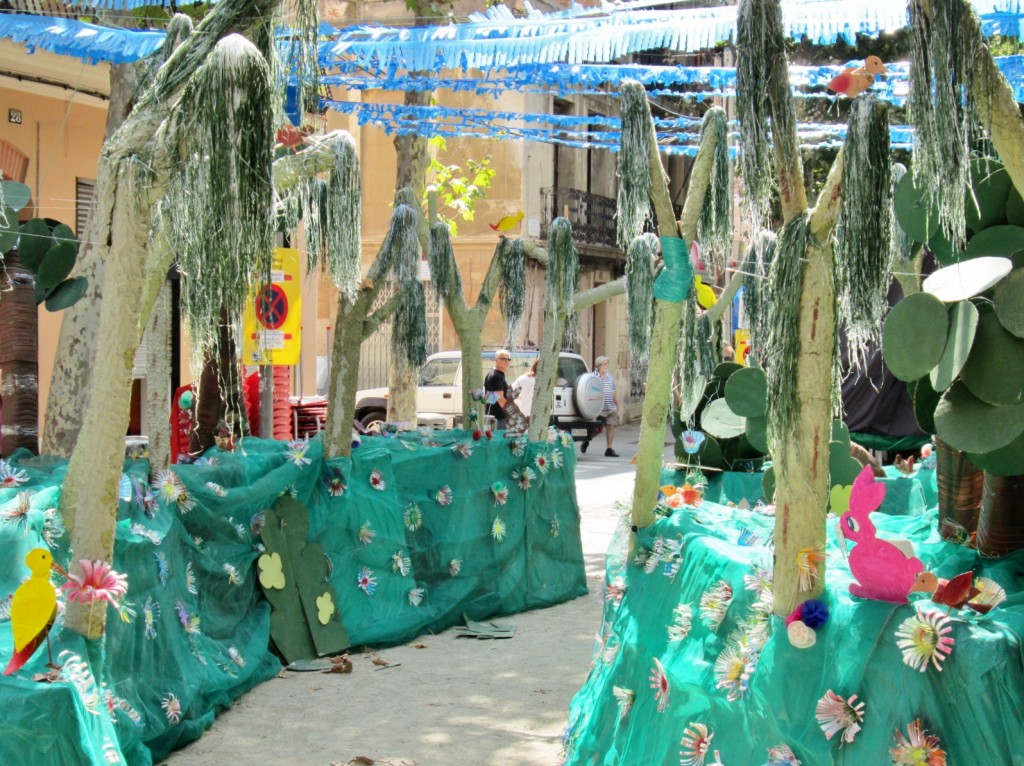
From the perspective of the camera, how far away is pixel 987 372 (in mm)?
3338

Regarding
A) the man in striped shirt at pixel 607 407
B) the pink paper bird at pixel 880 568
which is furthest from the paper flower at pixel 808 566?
the man in striped shirt at pixel 607 407

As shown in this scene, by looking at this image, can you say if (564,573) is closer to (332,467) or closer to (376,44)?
(332,467)

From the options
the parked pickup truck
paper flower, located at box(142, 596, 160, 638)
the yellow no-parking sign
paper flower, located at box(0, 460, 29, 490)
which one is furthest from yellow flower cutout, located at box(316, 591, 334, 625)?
the parked pickup truck

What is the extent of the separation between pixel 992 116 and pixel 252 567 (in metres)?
5.30

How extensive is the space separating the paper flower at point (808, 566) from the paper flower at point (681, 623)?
2.72 feet

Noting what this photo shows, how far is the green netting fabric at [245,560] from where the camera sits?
430 cm

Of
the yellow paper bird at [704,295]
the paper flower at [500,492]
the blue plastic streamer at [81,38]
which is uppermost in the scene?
the blue plastic streamer at [81,38]

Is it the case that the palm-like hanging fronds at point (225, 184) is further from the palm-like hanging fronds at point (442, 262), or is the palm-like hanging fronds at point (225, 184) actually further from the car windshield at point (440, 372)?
the car windshield at point (440, 372)

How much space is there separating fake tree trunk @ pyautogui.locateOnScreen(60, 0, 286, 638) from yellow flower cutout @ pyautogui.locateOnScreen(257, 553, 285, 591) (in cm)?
261

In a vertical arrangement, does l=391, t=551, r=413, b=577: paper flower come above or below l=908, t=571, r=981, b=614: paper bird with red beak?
below

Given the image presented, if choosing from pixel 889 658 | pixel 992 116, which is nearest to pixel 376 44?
pixel 992 116

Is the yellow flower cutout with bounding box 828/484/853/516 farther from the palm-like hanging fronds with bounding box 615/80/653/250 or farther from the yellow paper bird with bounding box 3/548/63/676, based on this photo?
the yellow paper bird with bounding box 3/548/63/676

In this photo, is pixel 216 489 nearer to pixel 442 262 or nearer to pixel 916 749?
pixel 442 262

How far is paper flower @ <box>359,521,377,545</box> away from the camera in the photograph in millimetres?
8039
